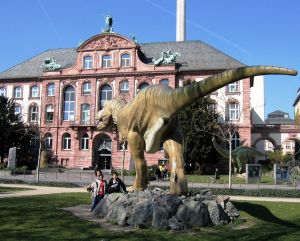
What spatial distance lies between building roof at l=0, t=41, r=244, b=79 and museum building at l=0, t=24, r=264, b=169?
0.40ft

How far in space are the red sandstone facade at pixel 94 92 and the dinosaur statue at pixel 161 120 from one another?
37.8 metres

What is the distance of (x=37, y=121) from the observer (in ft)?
189

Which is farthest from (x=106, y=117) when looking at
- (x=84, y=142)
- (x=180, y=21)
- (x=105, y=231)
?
(x=180, y=21)

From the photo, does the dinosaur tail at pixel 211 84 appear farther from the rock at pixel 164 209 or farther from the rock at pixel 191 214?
the rock at pixel 191 214

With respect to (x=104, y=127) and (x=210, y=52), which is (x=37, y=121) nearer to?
(x=210, y=52)

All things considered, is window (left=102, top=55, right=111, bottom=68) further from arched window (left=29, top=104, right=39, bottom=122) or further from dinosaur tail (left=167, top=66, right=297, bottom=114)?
dinosaur tail (left=167, top=66, right=297, bottom=114)

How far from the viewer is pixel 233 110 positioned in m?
52.5

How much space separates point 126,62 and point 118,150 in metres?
10.8

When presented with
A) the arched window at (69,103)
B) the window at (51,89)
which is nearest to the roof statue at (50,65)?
the window at (51,89)

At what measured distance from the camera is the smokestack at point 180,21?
210ft

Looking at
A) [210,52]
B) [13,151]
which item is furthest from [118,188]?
[210,52]

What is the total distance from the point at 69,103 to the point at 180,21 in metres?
21.0

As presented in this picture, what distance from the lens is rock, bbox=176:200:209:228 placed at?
11.4 metres

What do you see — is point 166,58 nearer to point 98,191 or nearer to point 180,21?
point 180,21
